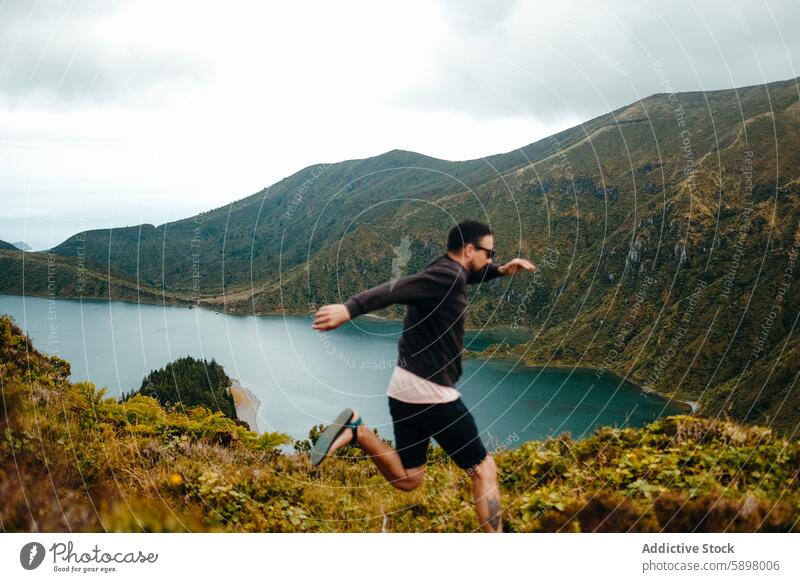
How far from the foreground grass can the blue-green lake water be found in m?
33.6

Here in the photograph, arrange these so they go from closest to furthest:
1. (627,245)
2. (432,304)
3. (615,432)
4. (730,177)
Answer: (432,304), (615,432), (730,177), (627,245)

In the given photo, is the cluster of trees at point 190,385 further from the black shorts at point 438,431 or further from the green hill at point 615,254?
the green hill at point 615,254

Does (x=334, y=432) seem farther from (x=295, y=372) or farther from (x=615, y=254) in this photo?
(x=615, y=254)

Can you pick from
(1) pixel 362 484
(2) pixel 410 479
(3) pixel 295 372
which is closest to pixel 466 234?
(2) pixel 410 479

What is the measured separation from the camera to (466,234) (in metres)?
3.23

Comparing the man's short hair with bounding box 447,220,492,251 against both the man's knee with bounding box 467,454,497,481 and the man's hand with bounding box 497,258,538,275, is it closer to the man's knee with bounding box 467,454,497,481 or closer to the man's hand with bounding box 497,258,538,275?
the man's hand with bounding box 497,258,538,275

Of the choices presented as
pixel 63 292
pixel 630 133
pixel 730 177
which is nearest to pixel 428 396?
pixel 730 177

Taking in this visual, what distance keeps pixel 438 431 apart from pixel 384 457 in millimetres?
388

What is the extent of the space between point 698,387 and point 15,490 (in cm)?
8878

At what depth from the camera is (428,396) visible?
326 centimetres

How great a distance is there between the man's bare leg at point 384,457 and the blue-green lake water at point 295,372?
35.0 m

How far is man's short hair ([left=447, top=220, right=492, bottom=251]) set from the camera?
→ 320cm

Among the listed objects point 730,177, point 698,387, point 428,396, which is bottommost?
point 698,387
